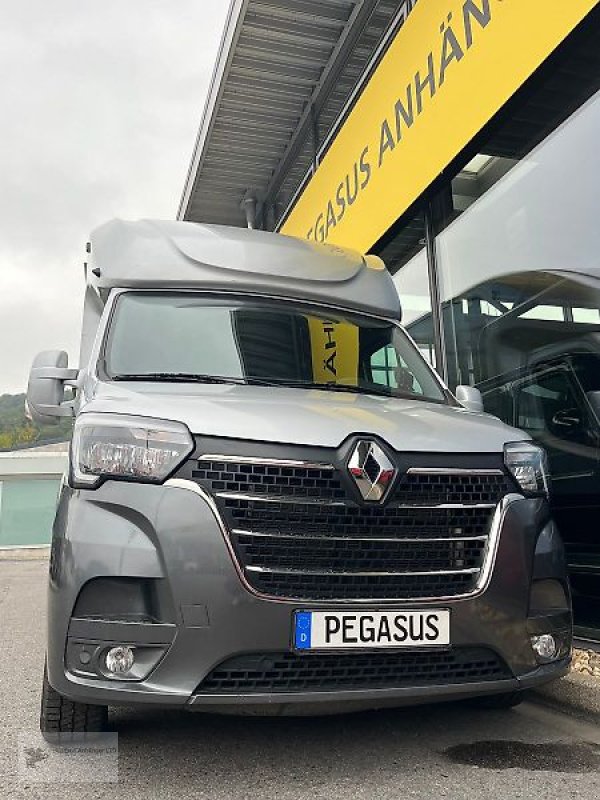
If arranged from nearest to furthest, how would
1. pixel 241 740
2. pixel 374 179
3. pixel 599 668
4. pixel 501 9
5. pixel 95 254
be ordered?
pixel 241 740 < pixel 599 668 < pixel 95 254 < pixel 501 9 < pixel 374 179

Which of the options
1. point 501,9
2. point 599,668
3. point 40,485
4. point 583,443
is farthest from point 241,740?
point 40,485

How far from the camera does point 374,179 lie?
6457 millimetres

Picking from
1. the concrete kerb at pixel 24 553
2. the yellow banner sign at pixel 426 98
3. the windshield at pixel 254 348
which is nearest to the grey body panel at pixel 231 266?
the windshield at pixel 254 348

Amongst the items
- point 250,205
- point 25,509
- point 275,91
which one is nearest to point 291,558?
point 275,91

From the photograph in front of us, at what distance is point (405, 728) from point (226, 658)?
1067mm

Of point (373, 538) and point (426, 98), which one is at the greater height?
point (426, 98)

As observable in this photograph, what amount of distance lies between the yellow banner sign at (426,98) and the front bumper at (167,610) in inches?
130

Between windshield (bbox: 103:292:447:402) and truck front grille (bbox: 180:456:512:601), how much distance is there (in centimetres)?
86

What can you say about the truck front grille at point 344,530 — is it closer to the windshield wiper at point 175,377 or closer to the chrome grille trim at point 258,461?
the chrome grille trim at point 258,461

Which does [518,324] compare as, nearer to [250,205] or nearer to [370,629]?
[370,629]

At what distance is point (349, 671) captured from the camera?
2420 mm

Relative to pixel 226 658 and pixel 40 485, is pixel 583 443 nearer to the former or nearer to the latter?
pixel 226 658

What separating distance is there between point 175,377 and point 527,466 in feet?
4.88

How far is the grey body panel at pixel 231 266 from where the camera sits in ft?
12.4
